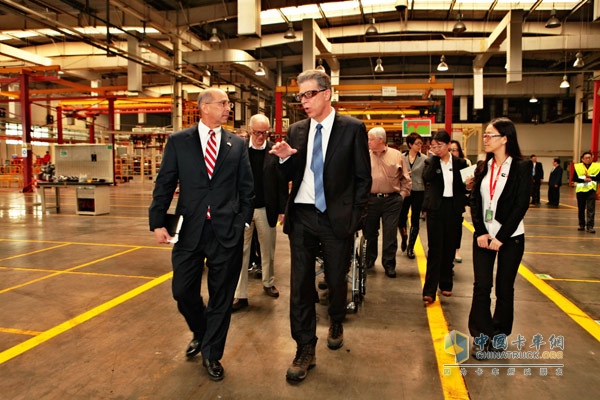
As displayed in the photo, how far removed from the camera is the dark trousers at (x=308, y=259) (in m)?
3.01

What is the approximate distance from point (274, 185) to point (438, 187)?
79.2 inches

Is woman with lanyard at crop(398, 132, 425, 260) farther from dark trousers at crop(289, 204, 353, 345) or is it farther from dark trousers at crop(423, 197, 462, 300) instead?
dark trousers at crop(289, 204, 353, 345)

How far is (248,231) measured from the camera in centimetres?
441

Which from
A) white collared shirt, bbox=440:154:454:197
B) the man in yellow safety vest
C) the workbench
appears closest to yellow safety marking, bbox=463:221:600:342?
white collared shirt, bbox=440:154:454:197

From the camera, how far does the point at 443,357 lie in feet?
10.7

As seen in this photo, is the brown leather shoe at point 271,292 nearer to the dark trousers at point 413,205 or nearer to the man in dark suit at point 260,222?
the man in dark suit at point 260,222

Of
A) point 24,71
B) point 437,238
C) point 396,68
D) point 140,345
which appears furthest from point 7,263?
point 396,68

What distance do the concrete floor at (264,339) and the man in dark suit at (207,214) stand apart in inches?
18.2

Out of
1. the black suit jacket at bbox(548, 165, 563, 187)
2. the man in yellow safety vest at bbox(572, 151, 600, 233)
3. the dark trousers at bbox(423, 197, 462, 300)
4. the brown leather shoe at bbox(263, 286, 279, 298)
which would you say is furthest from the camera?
the black suit jacket at bbox(548, 165, 563, 187)

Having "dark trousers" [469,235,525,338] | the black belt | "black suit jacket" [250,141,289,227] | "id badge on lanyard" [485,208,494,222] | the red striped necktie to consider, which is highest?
the red striped necktie

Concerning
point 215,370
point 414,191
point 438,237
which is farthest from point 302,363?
point 414,191

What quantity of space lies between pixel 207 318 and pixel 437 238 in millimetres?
2554

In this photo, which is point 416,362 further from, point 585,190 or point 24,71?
point 24,71

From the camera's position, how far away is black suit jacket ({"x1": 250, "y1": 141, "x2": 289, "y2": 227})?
309 cm
